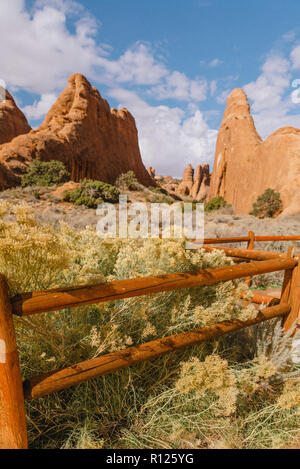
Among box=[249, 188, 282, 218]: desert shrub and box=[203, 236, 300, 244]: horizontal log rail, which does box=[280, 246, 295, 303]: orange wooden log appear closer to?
box=[203, 236, 300, 244]: horizontal log rail

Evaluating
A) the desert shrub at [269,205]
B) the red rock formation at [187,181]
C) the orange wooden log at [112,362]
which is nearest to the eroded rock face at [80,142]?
the desert shrub at [269,205]

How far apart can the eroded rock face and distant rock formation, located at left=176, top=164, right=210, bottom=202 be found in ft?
94.4

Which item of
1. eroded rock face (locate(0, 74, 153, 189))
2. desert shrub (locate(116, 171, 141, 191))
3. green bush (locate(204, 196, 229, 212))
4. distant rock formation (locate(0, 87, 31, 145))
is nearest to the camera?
eroded rock face (locate(0, 74, 153, 189))

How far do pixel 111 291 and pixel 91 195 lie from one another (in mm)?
16955

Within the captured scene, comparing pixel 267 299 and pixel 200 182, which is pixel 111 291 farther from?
pixel 200 182

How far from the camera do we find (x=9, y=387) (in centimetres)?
103

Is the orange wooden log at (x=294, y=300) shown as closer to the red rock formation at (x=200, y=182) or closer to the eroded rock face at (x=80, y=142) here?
the eroded rock face at (x=80, y=142)

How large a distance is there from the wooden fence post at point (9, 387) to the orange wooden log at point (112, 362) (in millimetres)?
68

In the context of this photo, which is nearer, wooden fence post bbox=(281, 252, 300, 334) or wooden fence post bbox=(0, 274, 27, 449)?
wooden fence post bbox=(0, 274, 27, 449)

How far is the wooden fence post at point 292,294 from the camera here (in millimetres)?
2018

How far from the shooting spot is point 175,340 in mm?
1520

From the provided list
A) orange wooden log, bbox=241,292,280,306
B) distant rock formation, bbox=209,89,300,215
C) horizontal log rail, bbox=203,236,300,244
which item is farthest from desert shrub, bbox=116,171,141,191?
orange wooden log, bbox=241,292,280,306

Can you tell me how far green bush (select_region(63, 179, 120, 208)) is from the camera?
54.3 ft

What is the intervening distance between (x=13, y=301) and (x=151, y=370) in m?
1.12
